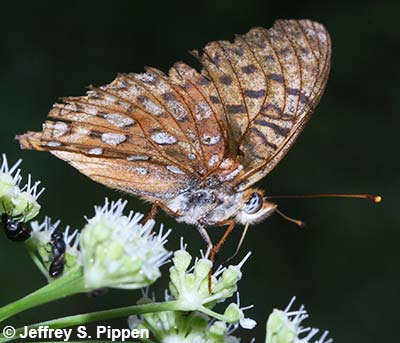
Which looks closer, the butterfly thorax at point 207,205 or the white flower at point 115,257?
the white flower at point 115,257

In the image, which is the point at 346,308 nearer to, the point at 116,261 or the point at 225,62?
the point at 225,62

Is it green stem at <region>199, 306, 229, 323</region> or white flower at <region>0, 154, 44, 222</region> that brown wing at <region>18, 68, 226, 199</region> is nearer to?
white flower at <region>0, 154, 44, 222</region>

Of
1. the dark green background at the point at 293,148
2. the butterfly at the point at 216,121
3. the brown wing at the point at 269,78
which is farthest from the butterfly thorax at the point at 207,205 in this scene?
the dark green background at the point at 293,148

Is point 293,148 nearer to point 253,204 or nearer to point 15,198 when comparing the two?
point 253,204

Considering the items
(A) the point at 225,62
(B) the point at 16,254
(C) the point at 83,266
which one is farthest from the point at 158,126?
(B) the point at 16,254

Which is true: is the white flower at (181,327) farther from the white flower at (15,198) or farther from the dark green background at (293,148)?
the dark green background at (293,148)

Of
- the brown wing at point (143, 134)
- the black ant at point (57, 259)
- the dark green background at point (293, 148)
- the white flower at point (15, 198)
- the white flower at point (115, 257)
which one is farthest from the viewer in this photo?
the dark green background at point (293, 148)

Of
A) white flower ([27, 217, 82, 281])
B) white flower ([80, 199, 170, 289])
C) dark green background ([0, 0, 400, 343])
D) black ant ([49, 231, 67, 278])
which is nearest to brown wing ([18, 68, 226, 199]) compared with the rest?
white flower ([27, 217, 82, 281])
